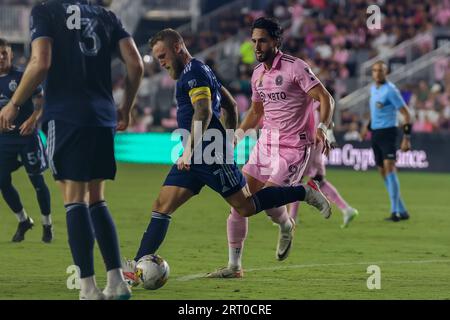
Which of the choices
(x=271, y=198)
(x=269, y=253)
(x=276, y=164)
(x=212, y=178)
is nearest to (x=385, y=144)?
(x=269, y=253)

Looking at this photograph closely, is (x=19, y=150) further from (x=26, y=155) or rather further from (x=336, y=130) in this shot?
(x=336, y=130)

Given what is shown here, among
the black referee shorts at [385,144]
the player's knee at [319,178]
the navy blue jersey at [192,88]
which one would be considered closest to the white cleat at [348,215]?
the player's knee at [319,178]

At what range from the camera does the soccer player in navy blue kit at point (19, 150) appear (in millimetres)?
13320

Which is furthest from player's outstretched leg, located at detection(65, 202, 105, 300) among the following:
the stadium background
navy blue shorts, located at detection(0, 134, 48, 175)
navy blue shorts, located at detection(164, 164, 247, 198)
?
navy blue shorts, located at detection(0, 134, 48, 175)

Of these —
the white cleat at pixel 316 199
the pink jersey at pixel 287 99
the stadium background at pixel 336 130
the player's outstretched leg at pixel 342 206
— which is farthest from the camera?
the player's outstretched leg at pixel 342 206

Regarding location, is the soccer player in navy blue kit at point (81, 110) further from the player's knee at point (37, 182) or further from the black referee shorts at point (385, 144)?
the black referee shorts at point (385, 144)

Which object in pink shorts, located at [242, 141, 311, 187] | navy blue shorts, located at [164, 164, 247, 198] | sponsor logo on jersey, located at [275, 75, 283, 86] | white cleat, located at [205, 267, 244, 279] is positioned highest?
sponsor logo on jersey, located at [275, 75, 283, 86]

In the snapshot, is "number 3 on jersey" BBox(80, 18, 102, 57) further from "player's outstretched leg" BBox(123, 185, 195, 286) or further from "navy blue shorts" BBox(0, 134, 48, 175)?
"navy blue shorts" BBox(0, 134, 48, 175)

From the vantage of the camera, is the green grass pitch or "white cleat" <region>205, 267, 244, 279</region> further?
"white cleat" <region>205, 267, 244, 279</region>

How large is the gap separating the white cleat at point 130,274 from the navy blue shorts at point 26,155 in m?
4.03

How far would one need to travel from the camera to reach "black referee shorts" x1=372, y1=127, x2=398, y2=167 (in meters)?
17.3

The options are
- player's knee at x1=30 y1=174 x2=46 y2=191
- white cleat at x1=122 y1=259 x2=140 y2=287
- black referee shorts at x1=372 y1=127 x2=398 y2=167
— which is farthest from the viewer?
black referee shorts at x1=372 y1=127 x2=398 y2=167

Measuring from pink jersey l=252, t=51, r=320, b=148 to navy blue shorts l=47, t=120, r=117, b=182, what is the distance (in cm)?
289
